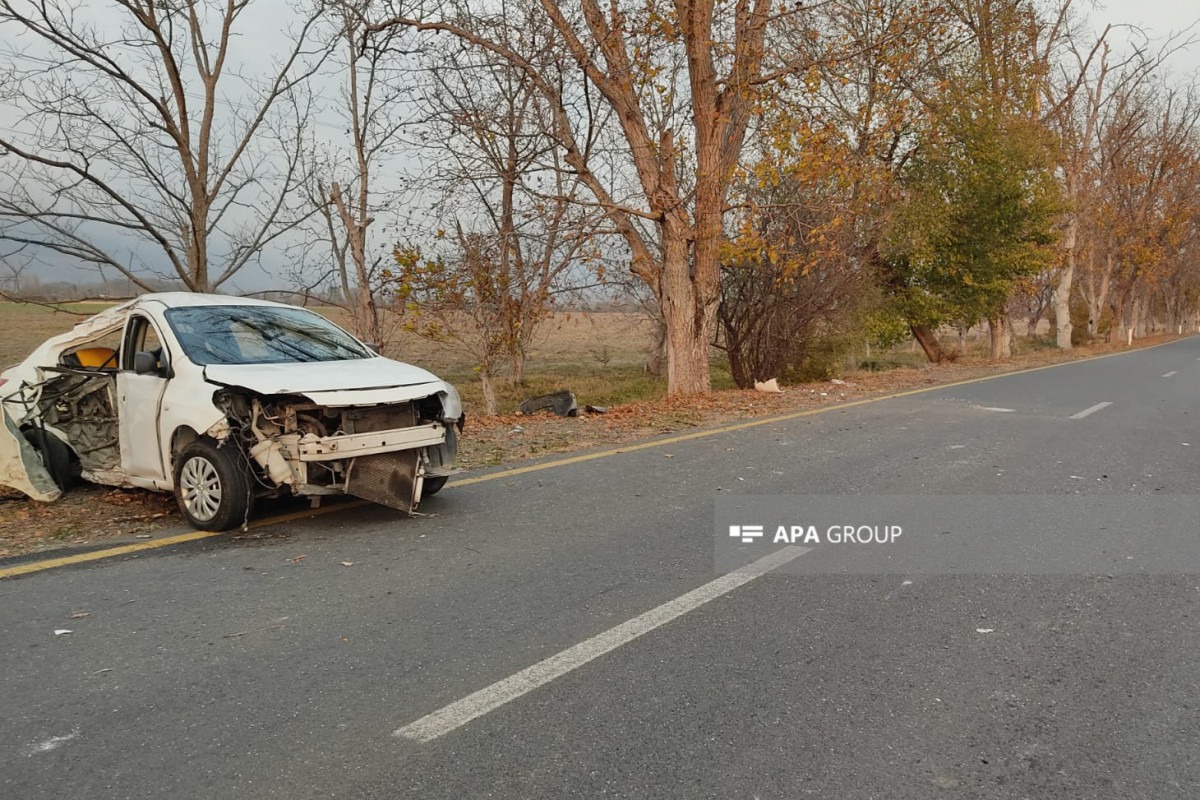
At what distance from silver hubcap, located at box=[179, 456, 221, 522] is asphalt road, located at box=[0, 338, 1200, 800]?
0.42 m

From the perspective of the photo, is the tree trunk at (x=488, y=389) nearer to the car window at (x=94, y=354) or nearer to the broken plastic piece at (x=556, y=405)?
the broken plastic piece at (x=556, y=405)

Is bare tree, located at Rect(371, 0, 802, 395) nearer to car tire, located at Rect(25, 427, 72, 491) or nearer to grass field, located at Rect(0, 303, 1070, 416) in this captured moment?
grass field, located at Rect(0, 303, 1070, 416)

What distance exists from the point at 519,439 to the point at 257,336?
151 inches

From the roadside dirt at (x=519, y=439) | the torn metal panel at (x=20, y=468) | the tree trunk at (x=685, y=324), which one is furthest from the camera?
the tree trunk at (x=685, y=324)

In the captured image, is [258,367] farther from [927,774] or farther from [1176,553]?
[1176,553]

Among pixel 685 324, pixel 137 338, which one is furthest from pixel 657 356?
pixel 137 338

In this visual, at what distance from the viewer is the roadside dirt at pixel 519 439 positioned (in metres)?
5.95

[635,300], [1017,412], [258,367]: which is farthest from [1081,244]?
[258,367]

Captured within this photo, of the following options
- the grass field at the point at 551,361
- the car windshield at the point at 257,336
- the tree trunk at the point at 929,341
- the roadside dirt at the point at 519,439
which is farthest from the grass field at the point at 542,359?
the car windshield at the point at 257,336

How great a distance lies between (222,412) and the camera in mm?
5629

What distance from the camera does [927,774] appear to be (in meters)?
2.84

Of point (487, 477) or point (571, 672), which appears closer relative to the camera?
point (571, 672)

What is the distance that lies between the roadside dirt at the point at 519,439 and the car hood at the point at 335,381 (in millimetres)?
1272

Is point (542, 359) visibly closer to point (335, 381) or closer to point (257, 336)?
point (257, 336)
